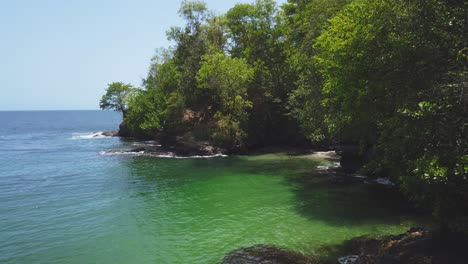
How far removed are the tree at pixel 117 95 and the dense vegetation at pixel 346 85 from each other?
19.5 metres

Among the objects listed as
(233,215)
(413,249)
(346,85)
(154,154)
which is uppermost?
(346,85)

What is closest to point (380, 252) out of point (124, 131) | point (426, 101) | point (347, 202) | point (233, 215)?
point (426, 101)

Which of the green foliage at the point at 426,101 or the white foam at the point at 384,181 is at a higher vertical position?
the green foliage at the point at 426,101

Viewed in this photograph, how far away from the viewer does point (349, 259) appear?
15055 millimetres

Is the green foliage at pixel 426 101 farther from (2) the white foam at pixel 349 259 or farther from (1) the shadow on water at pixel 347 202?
(1) the shadow on water at pixel 347 202

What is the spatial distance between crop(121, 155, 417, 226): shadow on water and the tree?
143 feet

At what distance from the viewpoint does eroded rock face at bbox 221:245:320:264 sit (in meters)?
14.9

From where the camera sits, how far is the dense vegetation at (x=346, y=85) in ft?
38.4

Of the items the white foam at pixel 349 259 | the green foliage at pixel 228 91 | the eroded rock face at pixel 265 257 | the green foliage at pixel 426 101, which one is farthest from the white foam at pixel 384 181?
the green foliage at pixel 228 91

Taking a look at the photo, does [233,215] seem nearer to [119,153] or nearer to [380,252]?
[380,252]

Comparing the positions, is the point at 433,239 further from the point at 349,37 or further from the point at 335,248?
the point at 349,37

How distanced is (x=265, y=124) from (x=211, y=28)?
1896cm

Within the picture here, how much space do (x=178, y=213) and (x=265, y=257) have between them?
369 inches

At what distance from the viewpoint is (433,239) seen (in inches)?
542
